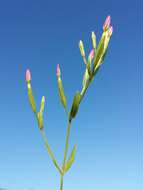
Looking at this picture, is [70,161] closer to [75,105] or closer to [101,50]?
[75,105]

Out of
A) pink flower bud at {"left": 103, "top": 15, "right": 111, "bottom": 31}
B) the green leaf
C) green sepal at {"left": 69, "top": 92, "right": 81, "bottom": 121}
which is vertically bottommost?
the green leaf

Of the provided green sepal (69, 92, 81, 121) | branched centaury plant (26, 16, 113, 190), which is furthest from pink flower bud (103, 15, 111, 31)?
green sepal (69, 92, 81, 121)

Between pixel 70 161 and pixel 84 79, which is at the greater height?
pixel 84 79

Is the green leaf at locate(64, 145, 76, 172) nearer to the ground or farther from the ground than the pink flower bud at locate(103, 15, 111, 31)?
nearer to the ground

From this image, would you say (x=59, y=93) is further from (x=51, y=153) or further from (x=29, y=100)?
(x=51, y=153)

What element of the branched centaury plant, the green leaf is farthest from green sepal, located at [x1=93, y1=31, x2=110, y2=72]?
the green leaf

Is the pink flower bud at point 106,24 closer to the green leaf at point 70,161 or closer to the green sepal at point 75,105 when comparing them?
the green sepal at point 75,105

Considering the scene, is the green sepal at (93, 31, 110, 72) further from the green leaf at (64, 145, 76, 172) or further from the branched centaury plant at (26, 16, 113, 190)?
the green leaf at (64, 145, 76, 172)

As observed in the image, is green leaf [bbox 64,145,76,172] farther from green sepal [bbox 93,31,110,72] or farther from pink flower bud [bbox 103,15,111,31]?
pink flower bud [bbox 103,15,111,31]

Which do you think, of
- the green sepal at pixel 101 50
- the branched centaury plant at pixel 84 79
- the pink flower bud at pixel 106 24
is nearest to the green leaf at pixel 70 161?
the branched centaury plant at pixel 84 79

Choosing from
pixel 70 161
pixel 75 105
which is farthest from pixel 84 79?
pixel 70 161

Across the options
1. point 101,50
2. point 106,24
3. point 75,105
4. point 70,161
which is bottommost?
point 70,161
